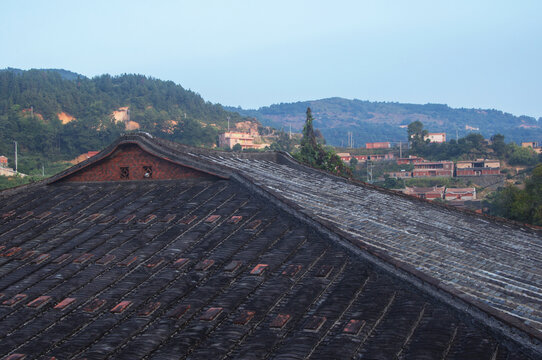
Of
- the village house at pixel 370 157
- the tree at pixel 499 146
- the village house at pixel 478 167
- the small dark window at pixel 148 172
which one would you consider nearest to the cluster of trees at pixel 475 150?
the tree at pixel 499 146

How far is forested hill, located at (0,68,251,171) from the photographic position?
A: 397 feet

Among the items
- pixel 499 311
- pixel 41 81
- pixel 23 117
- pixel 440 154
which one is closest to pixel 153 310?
pixel 499 311

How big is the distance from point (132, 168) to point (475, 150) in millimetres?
113164

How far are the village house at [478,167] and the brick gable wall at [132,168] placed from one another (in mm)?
97456

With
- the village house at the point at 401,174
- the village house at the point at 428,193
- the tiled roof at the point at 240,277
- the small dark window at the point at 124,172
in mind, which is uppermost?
the small dark window at the point at 124,172

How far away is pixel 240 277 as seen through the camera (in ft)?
30.0

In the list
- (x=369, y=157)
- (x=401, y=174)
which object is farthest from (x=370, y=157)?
(x=401, y=174)

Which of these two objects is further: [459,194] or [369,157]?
[369,157]

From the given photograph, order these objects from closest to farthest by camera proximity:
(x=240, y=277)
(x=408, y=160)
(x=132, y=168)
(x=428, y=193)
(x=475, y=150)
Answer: (x=240, y=277) < (x=132, y=168) < (x=428, y=193) < (x=475, y=150) < (x=408, y=160)

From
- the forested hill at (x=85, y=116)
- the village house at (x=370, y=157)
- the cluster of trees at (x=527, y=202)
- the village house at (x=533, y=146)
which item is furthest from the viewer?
the village house at (x=370, y=157)

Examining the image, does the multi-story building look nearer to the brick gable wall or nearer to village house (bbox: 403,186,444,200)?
village house (bbox: 403,186,444,200)

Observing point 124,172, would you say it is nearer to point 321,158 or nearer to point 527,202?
point 527,202

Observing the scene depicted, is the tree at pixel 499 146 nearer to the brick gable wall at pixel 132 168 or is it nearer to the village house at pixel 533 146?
the village house at pixel 533 146

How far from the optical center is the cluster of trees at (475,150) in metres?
109
